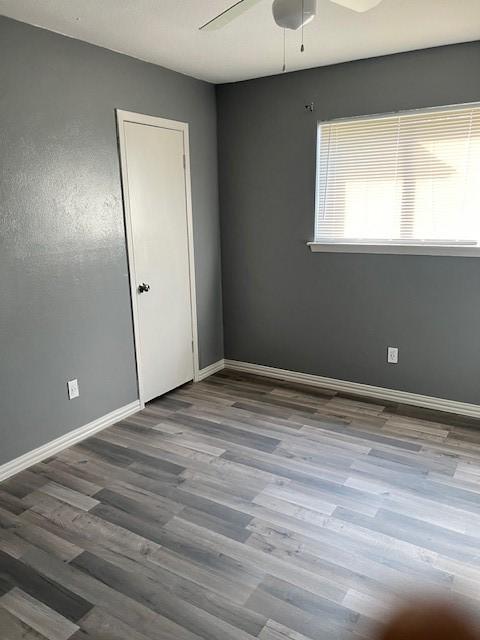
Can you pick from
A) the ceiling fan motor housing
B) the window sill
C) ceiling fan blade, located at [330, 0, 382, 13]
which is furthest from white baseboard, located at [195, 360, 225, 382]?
ceiling fan blade, located at [330, 0, 382, 13]

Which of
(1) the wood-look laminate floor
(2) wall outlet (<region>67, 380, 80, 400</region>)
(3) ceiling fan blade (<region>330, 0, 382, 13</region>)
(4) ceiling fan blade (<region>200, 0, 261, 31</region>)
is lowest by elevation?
(1) the wood-look laminate floor

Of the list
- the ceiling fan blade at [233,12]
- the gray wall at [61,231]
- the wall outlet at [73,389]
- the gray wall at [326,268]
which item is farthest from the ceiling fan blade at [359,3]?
the wall outlet at [73,389]

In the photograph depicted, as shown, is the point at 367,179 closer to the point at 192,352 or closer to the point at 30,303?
the point at 192,352

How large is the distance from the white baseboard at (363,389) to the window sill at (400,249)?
107cm

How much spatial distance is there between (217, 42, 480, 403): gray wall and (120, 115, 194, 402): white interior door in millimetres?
547

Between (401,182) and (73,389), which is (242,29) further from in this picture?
(73,389)

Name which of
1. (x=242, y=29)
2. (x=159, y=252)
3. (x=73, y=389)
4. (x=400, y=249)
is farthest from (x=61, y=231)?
(x=400, y=249)

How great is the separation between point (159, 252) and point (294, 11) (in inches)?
81.8

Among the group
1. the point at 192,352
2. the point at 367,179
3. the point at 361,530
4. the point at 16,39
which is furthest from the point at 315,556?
the point at 16,39

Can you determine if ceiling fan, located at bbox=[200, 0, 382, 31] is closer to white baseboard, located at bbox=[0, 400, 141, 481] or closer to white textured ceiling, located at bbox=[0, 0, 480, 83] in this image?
white textured ceiling, located at bbox=[0, 0, 480, 83]

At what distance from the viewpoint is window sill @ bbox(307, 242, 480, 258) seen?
10.4 ft

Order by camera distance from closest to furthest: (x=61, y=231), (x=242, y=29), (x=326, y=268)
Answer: (x=242, y=29) < (x=61, y=231) < (x=326, y=268)

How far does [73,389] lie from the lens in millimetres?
3068

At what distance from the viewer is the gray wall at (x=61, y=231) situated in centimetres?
262
